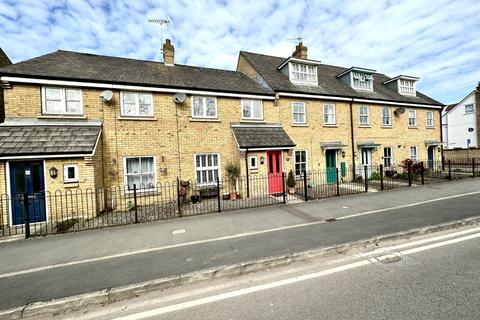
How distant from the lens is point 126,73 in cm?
1170

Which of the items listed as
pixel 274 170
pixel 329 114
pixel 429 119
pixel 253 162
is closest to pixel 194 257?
pixel 253 162

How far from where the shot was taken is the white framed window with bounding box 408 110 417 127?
18.1 metres

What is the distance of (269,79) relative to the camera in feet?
47.5

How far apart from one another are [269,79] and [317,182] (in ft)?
24.6

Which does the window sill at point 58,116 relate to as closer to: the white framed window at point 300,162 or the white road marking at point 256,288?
the white road marking at point 256,288

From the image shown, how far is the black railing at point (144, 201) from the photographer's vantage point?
7965 mm

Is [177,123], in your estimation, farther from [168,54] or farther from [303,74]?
[303,74]

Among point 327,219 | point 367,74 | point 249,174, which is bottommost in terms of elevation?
point 327,219

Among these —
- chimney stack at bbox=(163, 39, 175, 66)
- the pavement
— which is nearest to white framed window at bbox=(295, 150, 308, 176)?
A: the pavement

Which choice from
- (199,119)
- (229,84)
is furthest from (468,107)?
(199,119)

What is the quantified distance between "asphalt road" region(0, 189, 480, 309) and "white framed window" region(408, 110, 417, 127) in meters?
13.8

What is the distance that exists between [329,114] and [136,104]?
12233 millimetres

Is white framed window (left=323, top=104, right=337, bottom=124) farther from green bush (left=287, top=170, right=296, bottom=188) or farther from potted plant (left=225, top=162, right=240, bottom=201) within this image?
potted plant (left=225, top=162, right=240, bottom=201)

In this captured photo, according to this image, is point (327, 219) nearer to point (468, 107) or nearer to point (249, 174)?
point (249, 174)
